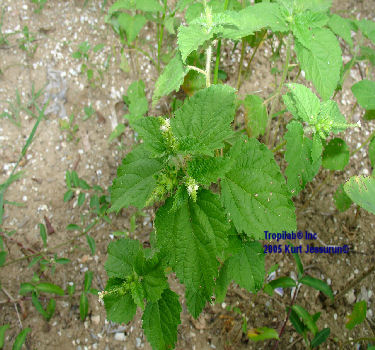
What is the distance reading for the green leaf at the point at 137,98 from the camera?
279 cm

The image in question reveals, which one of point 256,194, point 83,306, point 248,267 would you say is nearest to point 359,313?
point 248,267

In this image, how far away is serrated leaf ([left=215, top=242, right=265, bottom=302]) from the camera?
73.7 inches

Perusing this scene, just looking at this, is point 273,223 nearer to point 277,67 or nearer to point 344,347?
point 344,347

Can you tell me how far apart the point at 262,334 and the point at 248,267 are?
58 centimetres

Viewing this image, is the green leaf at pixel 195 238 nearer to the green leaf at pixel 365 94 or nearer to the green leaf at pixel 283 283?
the green leaf at pixel 283 283

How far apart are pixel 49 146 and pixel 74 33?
1.25 m

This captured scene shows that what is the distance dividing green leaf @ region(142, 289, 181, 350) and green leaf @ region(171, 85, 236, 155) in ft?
2.72

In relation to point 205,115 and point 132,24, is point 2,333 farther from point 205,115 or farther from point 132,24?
point 132,24

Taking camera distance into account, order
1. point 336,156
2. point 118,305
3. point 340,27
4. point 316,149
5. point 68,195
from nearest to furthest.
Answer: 1. point 118,305
2. point 316,149
3. point 336,156
4. point 340,27
5. point 68,195

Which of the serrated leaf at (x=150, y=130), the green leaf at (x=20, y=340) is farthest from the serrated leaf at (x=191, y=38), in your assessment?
the green leaf at (x=20, y=340)

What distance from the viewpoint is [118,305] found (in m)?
1.66

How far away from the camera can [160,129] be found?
1.51 meters

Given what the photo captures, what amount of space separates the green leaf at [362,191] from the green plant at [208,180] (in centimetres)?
1

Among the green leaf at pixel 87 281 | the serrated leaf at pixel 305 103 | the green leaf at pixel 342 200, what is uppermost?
the serrated leaf at pixel 305 103
